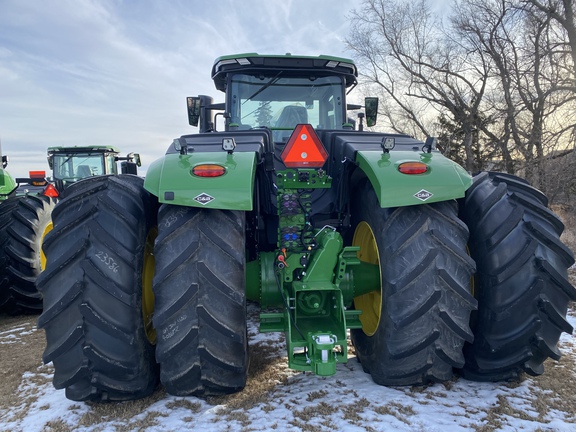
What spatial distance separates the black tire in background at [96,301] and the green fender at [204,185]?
Result: 39 cm

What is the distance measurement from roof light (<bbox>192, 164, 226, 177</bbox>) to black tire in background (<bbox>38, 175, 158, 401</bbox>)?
1.88ft

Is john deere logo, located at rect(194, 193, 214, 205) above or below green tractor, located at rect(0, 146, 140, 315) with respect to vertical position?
above

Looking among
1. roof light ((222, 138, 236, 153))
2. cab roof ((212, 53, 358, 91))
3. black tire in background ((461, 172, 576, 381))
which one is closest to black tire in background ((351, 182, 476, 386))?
black tire in background ((461, 172, 576, 381))

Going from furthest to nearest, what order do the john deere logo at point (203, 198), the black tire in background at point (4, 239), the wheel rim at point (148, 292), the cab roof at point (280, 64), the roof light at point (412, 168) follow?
the black tire in background at point (4, 239), the cab roof at point (280, 64), the wheel rim at point (148, 292), the roof light at point (412, 168), the john deere logo at point (203, 198)

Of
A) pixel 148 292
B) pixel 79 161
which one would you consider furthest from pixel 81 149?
pixel 148 292

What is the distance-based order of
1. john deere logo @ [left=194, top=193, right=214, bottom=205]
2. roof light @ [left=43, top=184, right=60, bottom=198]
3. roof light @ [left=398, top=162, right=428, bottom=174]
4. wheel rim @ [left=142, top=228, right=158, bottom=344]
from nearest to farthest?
john deere logo @ [left=194, top=193, right=214, bottom=205] < roof light @ [left=398, top=162, right=428, bottom=174] < wheel rim @ [left=142, top=228, right=158, bottom=344] < roof light @ [left=43, top=184, right=60, bottom=198]

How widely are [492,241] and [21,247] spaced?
17.1 ft

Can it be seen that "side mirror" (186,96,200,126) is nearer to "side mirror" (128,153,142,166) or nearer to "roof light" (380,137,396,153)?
"roof light" (380,137,396,153)

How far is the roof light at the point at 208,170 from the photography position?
2.46 meters

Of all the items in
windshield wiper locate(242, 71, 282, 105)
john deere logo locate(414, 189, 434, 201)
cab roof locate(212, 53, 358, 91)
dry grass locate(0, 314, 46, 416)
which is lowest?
dry grass locate(0, 314, 46, 416)

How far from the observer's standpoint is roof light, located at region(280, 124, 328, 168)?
2715mm

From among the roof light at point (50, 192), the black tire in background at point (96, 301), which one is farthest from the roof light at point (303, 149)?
the roof light at point (50, 192)

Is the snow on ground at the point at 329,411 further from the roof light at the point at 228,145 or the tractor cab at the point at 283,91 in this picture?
the tractor cab at the point at 283,91

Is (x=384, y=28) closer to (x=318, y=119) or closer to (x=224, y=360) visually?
(x=318, y=119)
